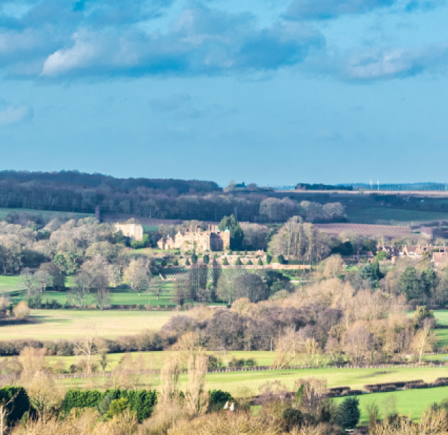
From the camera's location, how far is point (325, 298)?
167ft

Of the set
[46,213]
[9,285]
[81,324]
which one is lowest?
[81,324]

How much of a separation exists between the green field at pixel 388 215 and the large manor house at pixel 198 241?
988 inches

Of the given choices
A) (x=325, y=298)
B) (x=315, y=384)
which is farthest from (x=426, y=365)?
(x=325, y=298)

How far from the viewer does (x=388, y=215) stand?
107 meters

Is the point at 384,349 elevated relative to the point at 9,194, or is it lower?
lower

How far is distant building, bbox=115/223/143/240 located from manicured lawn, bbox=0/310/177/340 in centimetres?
3150

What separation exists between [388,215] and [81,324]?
68.1 meters

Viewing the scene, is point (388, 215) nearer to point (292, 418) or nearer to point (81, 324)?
point (81, 324)

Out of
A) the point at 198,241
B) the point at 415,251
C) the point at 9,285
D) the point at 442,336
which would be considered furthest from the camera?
the point at 198,241

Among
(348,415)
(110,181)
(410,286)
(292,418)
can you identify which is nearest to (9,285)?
(410,286)

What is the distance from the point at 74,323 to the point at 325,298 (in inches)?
577

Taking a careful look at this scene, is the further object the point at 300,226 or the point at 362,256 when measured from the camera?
the point at 300,226

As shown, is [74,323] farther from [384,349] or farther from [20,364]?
[384,349]

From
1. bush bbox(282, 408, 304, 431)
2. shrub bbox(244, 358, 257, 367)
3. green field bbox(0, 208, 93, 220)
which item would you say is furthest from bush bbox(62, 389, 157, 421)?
green field bbox(0, 208, 93, 220)
